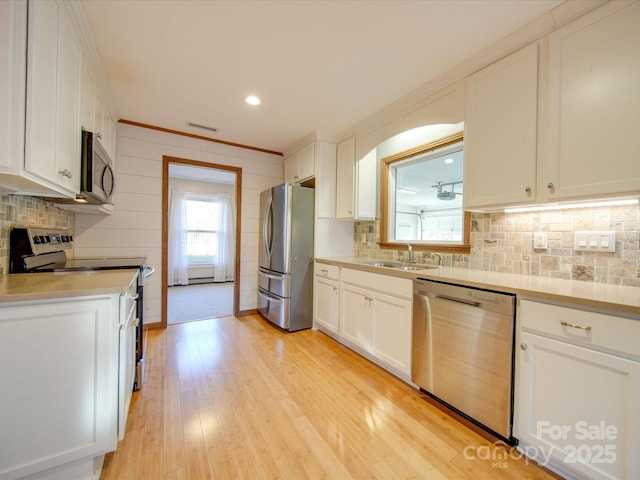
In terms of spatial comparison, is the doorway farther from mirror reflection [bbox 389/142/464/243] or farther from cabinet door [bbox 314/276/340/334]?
mirror reflection [bbox 389/142/464/243]

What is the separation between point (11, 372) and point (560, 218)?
2.91 metres

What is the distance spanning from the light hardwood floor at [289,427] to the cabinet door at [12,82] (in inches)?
58.3

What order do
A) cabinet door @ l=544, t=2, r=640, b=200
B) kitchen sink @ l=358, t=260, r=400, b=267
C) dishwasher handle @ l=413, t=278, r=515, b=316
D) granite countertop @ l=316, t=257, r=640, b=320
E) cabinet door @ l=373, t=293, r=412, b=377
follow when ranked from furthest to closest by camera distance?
kitchen sink @ l=358, t=260, r=400, b=267
cabinet door @ l=373, t=293, r=412, b=377
dishwasher handle @ l=413, t=278, r=515, b=316
cabinet door @ l=544, t=2, r=640, b=200
granite countertop @ l=316, t=257, r=640, b=320

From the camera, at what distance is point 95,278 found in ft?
4.60

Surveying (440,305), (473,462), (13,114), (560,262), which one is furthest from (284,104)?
(473,462)

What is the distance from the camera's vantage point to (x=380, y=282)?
87.6 inches

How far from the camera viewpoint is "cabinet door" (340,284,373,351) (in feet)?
7.77

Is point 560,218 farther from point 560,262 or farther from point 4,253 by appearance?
point 4,253

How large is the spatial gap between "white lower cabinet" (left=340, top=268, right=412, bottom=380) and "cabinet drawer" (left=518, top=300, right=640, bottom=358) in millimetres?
747

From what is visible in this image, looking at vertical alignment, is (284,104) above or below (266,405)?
above

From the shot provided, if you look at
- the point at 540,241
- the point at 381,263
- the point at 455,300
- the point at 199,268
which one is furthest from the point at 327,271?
the point at 199,268

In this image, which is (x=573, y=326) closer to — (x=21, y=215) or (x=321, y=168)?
(x=321, y=168)

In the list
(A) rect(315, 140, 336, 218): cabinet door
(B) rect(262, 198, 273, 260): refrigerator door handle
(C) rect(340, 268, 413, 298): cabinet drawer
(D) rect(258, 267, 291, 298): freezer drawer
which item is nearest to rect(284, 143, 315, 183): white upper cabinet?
(A) rect(315, 140, 336, 218): cabinet door

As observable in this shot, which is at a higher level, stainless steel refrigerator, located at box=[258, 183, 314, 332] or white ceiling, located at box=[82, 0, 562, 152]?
white ceiling, located at box=[82, 0, 562, 152]
